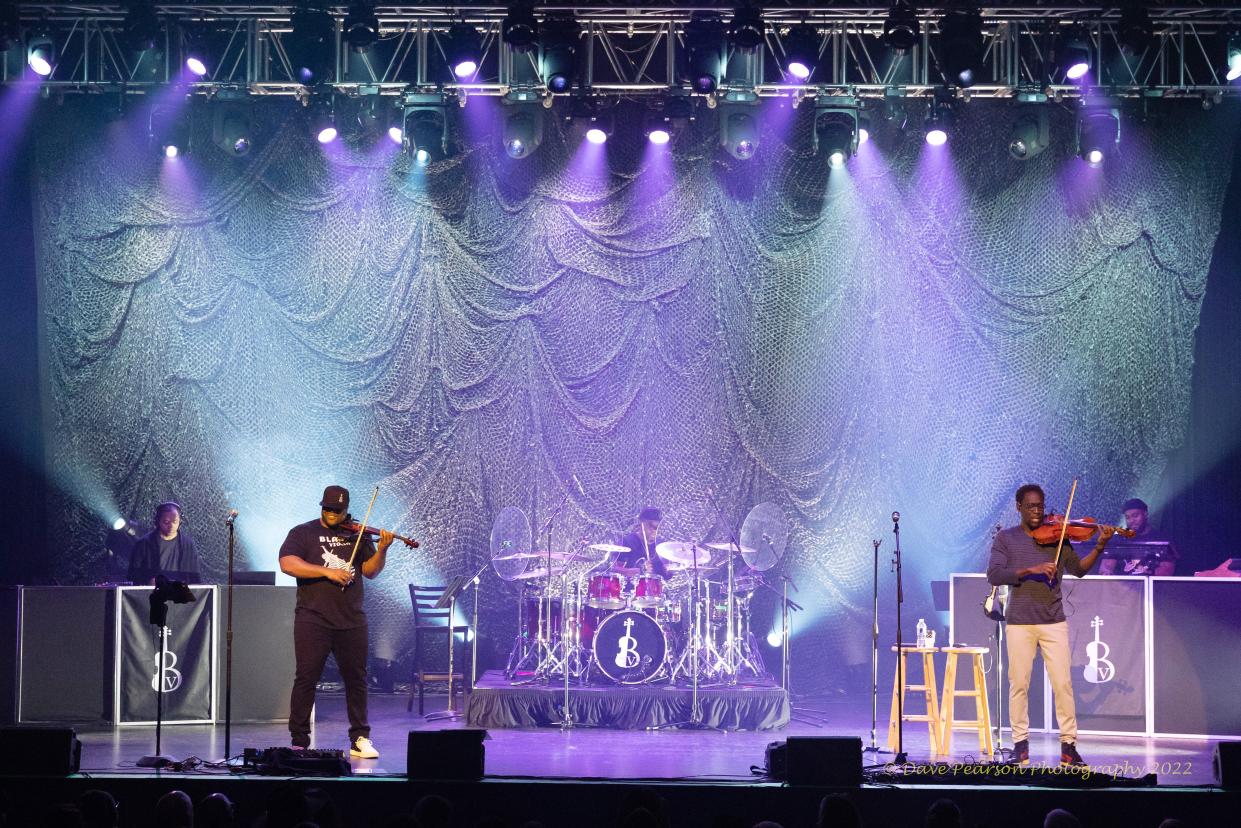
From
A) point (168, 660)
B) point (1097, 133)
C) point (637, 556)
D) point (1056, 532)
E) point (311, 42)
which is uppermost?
point (311, 42)

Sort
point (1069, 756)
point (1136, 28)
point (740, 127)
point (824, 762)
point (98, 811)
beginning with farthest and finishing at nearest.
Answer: point (740, 127), point (1136, 28), point (1069, 756), point (824, 762), point (98, 811)

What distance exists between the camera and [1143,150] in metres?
15.9

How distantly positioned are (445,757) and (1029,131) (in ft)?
32.8

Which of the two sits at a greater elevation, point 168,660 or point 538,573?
point 538,573

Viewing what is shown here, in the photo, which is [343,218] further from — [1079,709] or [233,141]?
[1079,709]

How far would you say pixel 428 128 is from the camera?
49.1 feet

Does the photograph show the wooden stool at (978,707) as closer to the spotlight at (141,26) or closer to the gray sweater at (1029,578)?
the gray sweater at (1029,578)

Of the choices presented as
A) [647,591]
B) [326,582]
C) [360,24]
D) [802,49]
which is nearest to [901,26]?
[802,49]

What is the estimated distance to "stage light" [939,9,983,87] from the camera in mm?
13492

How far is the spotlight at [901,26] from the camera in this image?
43.0ft

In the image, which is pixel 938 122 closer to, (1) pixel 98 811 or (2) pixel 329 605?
(2) pixel 329 605

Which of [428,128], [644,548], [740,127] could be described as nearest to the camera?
[644,548]

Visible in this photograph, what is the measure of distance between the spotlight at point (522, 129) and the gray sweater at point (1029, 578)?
7.57m

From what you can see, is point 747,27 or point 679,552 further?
point 747,27
